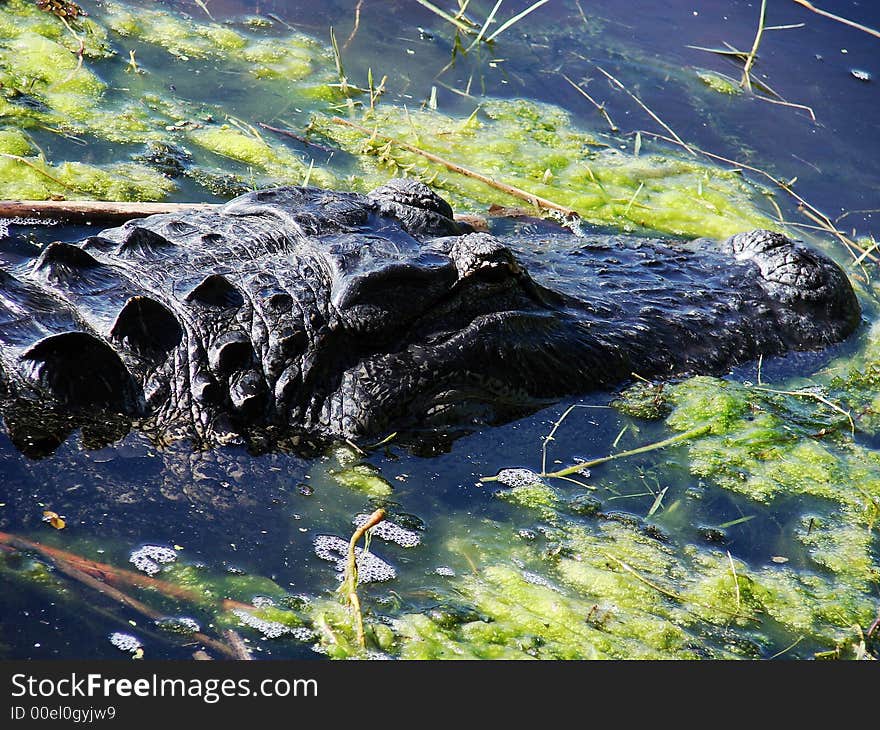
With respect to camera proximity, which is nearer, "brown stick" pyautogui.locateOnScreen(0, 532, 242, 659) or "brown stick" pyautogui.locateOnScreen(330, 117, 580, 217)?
"brown stick" pyautogui.locateOnScreen(0, 532, 242, 659)

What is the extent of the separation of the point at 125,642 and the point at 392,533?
0.97m

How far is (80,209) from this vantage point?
480 cm

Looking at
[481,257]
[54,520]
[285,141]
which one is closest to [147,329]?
[54,520]

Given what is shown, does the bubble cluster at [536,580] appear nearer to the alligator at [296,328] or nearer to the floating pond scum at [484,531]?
the floating pond scum at [484,531]

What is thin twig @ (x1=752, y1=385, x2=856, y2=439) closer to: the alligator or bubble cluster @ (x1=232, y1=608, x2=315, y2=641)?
the alligator

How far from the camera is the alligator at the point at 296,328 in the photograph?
3.33 metres

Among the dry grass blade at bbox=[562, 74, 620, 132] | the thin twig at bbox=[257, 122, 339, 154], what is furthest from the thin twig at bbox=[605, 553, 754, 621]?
the dry grass blade at bbox=[562, 74, 620, 132]

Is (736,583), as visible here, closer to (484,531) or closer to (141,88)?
(484,531)

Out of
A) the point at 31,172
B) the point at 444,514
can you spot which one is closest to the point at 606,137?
the point at 31,172

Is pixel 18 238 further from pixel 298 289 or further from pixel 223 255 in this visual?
pixel 298 289

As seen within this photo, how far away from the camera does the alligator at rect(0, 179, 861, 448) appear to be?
333 centimetres

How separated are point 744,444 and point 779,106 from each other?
4296 millimetres

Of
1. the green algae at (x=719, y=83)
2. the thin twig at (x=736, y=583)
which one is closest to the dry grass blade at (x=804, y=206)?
the green algae at (x=719, y=83)

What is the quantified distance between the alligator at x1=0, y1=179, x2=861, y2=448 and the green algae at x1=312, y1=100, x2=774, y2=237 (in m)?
2.03
